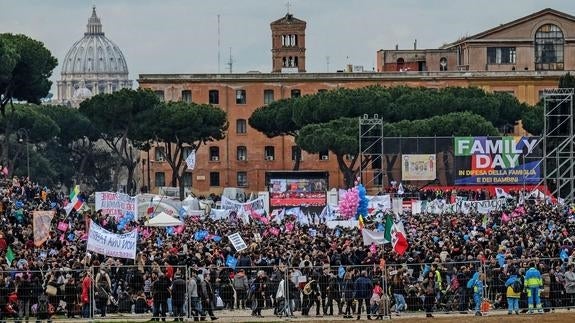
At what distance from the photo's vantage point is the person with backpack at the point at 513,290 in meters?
40.6

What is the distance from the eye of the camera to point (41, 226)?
1929 inches

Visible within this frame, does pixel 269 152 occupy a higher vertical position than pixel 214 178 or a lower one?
higher

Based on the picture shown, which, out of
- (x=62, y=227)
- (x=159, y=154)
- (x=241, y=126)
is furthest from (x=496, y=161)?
(x=159, y=154)

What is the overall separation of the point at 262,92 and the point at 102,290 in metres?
102

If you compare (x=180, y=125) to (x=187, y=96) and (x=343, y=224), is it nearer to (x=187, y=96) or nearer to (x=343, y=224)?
(x=187, y=96)

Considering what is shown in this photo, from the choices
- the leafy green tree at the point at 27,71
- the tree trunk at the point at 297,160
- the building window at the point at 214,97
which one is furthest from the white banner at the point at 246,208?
the building window at the point at 214,97

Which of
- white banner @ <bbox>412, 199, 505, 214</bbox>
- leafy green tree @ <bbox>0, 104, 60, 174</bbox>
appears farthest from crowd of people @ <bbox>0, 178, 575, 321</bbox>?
leafy green tree @ <bbox>0, 104, 60, 174</bbox>

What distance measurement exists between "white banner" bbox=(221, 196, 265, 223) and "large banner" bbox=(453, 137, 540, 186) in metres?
23.3

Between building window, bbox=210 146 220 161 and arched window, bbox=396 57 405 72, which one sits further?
arched window, bbox=396 57 405 72

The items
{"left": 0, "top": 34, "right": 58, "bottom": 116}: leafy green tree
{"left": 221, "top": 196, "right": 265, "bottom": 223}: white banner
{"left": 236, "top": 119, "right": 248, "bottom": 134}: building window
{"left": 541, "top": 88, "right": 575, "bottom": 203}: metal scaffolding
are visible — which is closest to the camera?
{"left": 221, "top": 196, "right": 265, "bottom": 223}: white banner

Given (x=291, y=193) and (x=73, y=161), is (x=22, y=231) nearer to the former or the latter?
(x=291, y=193)

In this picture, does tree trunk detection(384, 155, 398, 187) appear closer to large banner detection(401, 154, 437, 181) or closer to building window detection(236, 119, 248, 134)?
large banner detection(401, 154, 437, 181)

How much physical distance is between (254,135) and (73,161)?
99.5 ft

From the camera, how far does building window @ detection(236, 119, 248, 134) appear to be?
141 m
